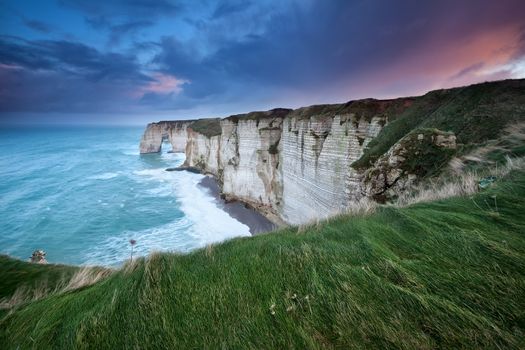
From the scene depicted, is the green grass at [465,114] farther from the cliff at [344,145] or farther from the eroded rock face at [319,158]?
the eroded rock face at [319,158]

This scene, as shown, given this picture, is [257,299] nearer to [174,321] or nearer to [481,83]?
[174,321]

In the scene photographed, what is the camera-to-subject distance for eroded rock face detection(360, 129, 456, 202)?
8.94 metres

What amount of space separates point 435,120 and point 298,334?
1536 cm

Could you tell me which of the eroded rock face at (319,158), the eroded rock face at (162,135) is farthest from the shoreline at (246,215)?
the eroded rock face at (162,135)

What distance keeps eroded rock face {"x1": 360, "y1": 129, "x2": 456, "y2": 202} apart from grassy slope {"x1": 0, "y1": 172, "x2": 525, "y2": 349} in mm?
5330

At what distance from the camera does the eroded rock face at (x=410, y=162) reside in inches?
352

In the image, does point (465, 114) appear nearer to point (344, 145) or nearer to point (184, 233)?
point (344, 145)

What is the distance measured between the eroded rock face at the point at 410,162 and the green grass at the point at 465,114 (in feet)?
8.11

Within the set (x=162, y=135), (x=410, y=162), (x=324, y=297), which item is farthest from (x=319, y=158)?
(x=162, y=135)

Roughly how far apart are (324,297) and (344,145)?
53.2 ft

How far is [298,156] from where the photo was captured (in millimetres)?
22031

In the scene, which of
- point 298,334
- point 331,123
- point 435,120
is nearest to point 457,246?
point 298,334

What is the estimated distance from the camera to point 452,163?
8266 mm

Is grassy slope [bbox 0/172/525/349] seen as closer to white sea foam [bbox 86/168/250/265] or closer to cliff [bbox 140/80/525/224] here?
cliff [bbox 140/80/525/224]
